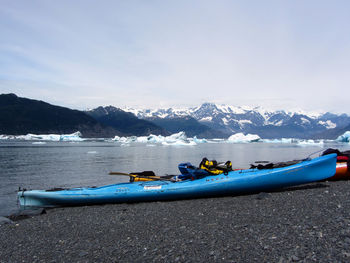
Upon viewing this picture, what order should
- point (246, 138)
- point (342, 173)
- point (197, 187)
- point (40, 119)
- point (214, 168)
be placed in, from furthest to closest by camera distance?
point (40, 119) → point (246, 138) → point (342, 173) → point (214, 168) → point (197, 187)

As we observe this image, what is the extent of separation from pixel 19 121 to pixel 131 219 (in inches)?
6756

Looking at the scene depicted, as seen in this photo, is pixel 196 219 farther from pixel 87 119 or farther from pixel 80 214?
pixel 87 119

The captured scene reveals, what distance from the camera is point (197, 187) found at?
27.7ft

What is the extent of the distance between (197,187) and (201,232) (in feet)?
11.1

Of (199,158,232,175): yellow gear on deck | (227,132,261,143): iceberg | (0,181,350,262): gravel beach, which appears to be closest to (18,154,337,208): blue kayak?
(199,158,232,175): yellow gear on deck

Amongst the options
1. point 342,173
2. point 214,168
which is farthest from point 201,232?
point 342,173

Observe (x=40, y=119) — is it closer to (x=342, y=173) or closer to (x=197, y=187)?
(x=197, y=187)

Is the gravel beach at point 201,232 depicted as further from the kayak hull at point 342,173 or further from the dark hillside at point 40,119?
the dark hillside at point 40,119

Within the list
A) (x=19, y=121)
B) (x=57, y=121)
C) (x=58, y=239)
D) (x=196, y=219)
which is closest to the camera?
(x=58, y=239)

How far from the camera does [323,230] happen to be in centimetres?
441

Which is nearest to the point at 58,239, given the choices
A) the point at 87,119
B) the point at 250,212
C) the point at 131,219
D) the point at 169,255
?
the point at 131,219

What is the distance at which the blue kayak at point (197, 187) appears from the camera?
8.20 meters

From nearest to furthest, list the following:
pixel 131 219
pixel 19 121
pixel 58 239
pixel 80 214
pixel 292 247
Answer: pixel 292 247 → pixel 58 239 → pixel 131 219 → pixel 80 214 → pixel 19 121

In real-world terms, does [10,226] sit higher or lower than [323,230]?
lower
